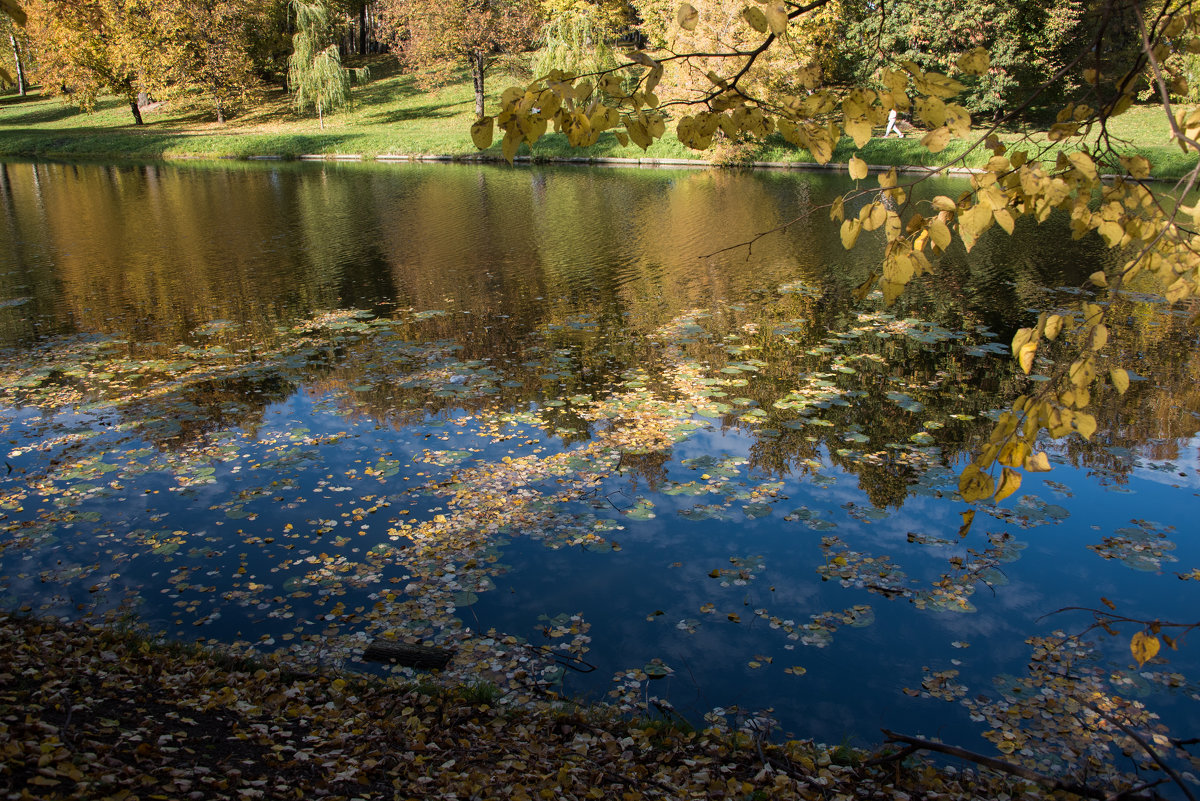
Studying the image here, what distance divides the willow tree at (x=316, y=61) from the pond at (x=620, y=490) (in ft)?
117

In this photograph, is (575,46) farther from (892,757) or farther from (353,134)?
(892,757)

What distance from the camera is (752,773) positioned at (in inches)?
176

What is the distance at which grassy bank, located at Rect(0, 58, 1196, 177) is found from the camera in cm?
4144

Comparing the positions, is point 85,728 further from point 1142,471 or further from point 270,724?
point 1142,471

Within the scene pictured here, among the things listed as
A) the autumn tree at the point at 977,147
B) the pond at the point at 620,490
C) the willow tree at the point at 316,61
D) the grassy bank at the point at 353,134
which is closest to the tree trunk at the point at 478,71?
the grassy bank at the point at 353,134

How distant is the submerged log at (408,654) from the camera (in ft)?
18.3

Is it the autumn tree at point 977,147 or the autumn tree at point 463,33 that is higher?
the autumn tree at point 463,33

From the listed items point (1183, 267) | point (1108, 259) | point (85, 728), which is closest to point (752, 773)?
point (1183, 267)

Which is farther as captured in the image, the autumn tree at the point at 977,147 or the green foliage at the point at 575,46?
the green foliage at the point at 575,46

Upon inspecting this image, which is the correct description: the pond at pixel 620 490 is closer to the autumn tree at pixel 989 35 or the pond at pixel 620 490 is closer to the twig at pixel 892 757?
the twig at pixel 892 757

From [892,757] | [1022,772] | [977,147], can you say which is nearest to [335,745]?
[892,757]

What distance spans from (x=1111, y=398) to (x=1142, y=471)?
229cm

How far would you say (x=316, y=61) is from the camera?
4900 cm

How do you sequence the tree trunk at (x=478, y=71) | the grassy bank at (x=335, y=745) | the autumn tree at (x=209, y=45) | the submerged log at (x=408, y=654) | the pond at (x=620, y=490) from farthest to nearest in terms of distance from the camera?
the autumn tree at (x=209, y=45) → the tree trunk at (x=478, y=71) → the pond at (x=620, y=490) → the submerged log at (x=408, y=654) → the grassy bank at (x=335, y=745)
